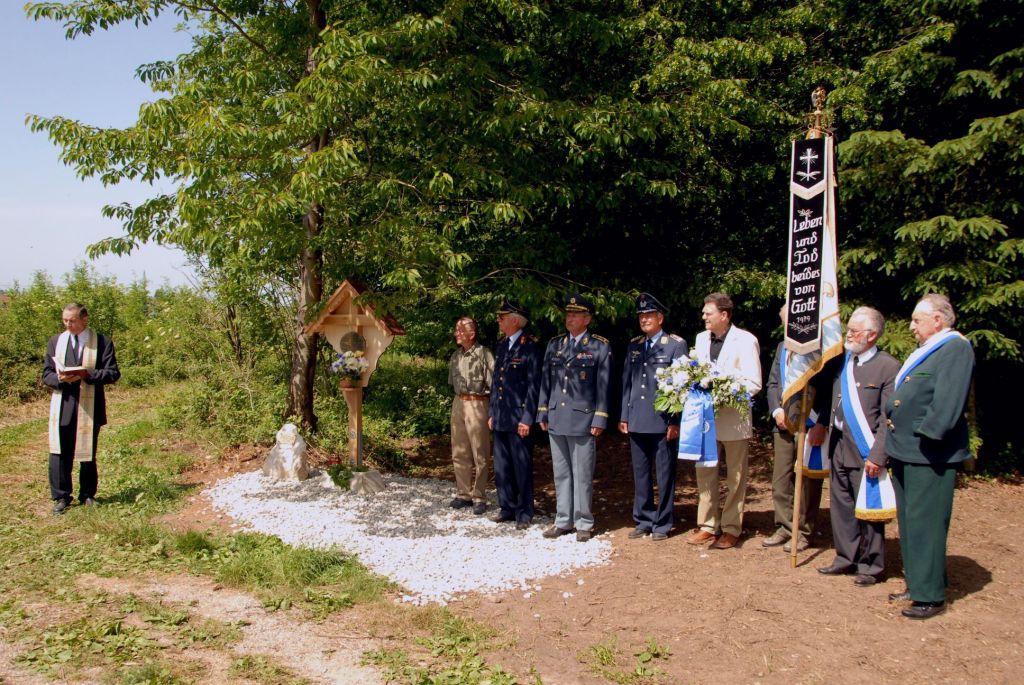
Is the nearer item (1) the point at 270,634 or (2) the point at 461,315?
(1) the point at 270,634

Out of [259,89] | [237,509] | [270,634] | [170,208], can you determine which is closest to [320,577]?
[270,634]

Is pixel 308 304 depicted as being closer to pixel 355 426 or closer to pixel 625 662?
pixel 355 426

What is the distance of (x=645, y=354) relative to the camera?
6.64m

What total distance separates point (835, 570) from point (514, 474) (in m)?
2.90

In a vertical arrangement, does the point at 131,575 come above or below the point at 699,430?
below

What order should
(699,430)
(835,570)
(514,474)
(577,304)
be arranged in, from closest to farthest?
(835,570) → (699,430) → (577,304) → (514,474)

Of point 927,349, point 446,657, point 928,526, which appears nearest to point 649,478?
point 928,526

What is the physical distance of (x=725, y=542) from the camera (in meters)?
6.26

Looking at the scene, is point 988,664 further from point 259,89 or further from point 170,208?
point 259,89

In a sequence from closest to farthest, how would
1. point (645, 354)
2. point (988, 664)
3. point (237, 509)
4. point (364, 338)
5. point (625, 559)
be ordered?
1. point (988, 664)
2. point (625, 559)
3. point (645, 354)
4. point (237, 509)
5. point (364, 338)

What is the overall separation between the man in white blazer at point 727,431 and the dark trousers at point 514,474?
1526 mm

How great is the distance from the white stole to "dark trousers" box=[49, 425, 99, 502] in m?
0.05

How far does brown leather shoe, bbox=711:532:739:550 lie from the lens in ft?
20.5

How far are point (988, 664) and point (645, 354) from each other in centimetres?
326
